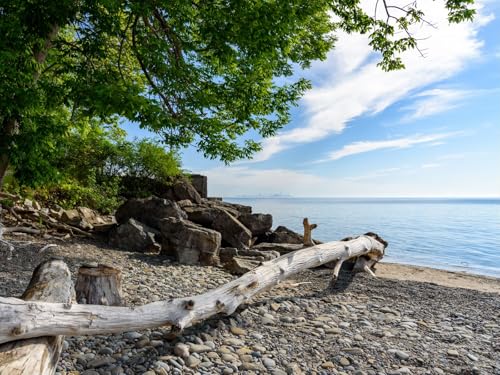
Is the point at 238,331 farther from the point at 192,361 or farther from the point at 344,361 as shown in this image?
the point at 344,361

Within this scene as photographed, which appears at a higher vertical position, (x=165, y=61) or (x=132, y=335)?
(x=165, y=61)

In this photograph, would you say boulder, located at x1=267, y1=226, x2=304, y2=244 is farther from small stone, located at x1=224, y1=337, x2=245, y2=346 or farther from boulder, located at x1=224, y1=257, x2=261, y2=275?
small stone, located at x1=224, y1=337, x2=245, y2=346

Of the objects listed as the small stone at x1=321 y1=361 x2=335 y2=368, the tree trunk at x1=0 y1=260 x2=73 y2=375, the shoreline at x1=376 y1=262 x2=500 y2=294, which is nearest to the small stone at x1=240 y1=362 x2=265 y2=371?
the small stone at x1=321 y1=361 x2=335 y2=368

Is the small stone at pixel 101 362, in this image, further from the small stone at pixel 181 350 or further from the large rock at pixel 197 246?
the large rock at pixel 197 246

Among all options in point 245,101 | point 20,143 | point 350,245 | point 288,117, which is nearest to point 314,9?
point 245,101

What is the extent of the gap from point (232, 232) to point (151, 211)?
108 inches

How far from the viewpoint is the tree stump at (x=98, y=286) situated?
4797 millimetres

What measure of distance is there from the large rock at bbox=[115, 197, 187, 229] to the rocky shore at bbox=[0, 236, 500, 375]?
9.18 ft

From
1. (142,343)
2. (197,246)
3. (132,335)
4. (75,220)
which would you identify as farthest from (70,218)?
(142,343)

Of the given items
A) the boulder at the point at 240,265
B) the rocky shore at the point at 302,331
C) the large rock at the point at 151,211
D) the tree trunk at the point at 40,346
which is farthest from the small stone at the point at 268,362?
the large rock at the point at 151,211

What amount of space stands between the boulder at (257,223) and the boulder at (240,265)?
412 cm

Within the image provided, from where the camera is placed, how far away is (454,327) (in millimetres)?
5734

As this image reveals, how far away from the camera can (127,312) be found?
12.3ft

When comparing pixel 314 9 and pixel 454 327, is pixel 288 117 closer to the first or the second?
pixel 314 9
